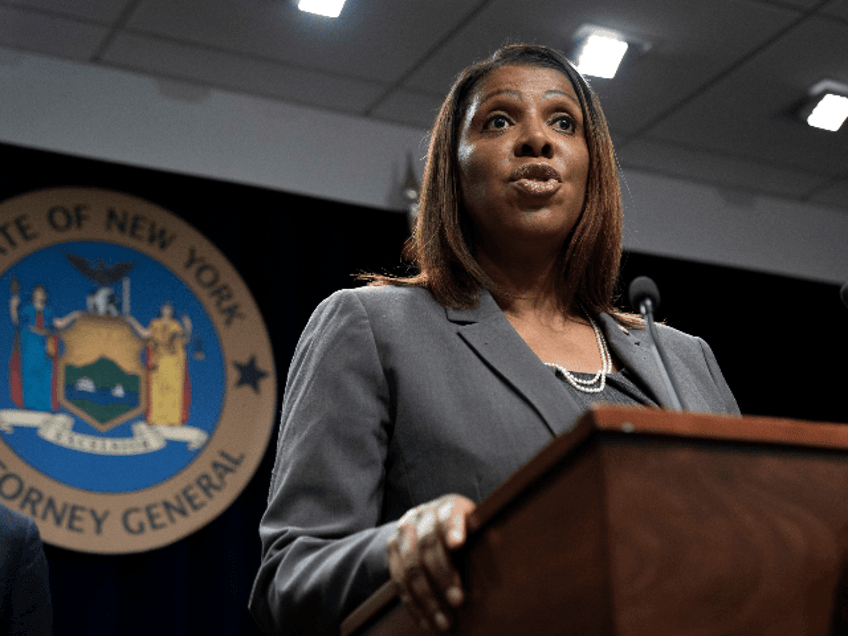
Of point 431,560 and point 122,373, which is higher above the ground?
point 122,373

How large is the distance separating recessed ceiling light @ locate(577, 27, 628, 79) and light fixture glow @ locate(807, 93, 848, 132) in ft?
3.26

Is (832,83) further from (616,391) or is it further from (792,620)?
(792,620)

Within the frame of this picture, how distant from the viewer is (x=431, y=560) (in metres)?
0.75

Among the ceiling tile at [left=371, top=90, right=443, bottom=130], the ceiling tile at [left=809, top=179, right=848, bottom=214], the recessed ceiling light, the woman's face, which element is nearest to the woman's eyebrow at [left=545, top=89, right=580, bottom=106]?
the woman's face

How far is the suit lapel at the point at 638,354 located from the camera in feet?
4.18

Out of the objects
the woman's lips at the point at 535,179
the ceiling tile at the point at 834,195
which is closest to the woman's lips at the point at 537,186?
the woman's lips at the point at 535,179

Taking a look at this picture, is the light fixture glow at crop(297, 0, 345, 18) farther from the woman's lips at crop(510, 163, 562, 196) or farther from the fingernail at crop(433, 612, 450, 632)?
the fingernail at crop(433, 612, 450, 632)

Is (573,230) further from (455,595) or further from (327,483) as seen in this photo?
(455,595)

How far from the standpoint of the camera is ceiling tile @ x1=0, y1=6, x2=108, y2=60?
12.2 feet

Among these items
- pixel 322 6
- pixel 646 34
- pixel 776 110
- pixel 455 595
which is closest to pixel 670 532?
pixel 455 595

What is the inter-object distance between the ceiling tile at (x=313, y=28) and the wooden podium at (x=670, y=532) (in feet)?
10.5

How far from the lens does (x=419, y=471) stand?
1097 millimetres

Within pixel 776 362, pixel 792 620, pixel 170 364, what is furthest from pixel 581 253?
pixel 776 362

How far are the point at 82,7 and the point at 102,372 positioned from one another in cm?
125
